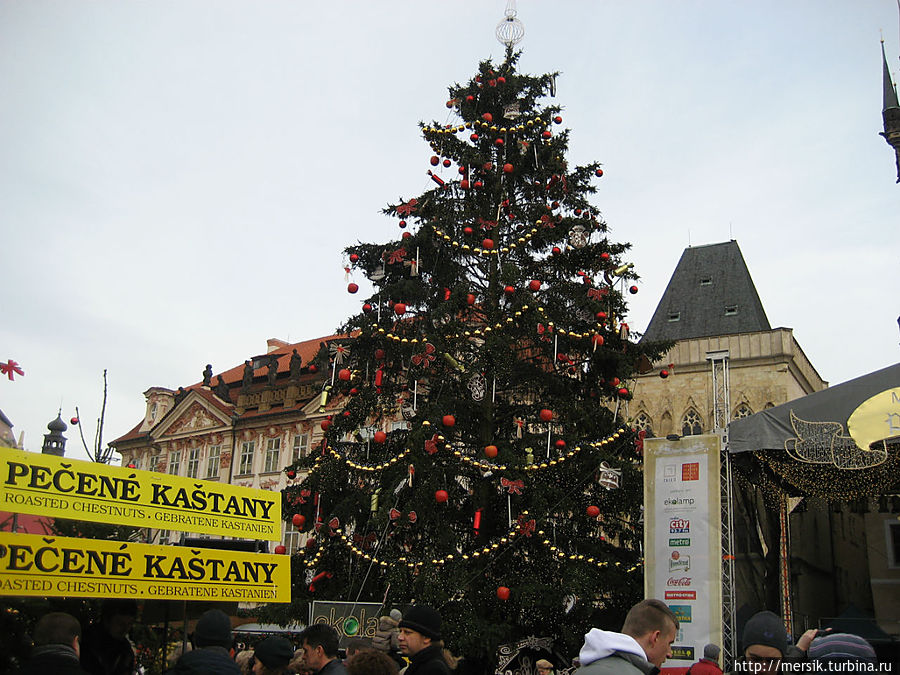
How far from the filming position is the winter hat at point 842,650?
4098mm

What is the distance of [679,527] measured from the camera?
1333 cm

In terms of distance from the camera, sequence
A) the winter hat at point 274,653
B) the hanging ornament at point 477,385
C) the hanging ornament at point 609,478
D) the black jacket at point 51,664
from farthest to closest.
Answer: the hanging ornament at point 477,385 < the hanging ornament at point 609,478 < the winter hat at point 274,653 < the black jacket at point 51,664

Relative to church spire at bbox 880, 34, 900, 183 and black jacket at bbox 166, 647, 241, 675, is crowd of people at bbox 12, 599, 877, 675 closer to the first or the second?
black jacket at bbox 166, 647, 241, 675

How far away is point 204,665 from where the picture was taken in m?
4.43

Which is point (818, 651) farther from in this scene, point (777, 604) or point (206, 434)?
point (206, 434)

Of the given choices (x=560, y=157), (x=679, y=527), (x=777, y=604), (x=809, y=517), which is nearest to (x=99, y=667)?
(x=679, y=527)

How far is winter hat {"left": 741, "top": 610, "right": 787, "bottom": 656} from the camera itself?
4.33 metres

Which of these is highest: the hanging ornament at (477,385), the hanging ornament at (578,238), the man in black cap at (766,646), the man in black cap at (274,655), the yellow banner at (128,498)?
the hanging ornament at (578,238)

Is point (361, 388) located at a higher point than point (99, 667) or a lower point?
higher

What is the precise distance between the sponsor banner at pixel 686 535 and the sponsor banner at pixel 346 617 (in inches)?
163

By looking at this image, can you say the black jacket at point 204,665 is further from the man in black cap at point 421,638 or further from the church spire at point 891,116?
the church spire at point 891,116

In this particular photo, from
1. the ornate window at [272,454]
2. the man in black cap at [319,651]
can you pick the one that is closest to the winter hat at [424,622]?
the man in black cap at [319,651]

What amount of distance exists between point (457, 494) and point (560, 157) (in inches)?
264

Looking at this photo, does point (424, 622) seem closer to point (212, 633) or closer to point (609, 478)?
point (212, 633)
